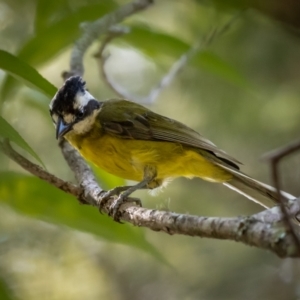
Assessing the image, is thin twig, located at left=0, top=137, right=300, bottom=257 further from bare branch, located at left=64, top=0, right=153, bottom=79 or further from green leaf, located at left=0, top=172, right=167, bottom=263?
bare branch, located at left=64, top=0, right=153, bottom=79

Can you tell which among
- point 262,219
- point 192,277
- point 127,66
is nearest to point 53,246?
point 192,277

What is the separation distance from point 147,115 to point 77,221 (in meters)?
0.66

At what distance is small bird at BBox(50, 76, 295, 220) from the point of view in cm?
164

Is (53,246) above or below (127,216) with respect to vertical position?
below

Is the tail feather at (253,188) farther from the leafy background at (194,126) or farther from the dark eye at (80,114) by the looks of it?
the dark eye at (80,114)

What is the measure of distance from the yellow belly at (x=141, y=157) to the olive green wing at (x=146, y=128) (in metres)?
0.03

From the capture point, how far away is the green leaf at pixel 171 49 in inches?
59.9

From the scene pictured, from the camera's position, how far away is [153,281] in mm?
2375

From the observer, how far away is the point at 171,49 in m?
1.60

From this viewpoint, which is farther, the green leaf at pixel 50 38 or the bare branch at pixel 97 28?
the bare branch at pixel 97 28

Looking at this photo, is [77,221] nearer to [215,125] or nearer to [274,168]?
[274,168]

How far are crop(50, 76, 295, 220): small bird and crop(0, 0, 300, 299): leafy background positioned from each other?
0.36ft

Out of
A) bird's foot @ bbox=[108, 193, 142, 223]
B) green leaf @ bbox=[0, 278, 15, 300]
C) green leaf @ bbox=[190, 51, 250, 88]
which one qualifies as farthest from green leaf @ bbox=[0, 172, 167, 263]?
green leaf @ bbox=[190, 51, 250, 88]

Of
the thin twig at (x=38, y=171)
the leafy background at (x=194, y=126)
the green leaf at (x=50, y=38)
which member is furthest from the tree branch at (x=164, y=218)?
the green leaf at (x=50, y=38)
